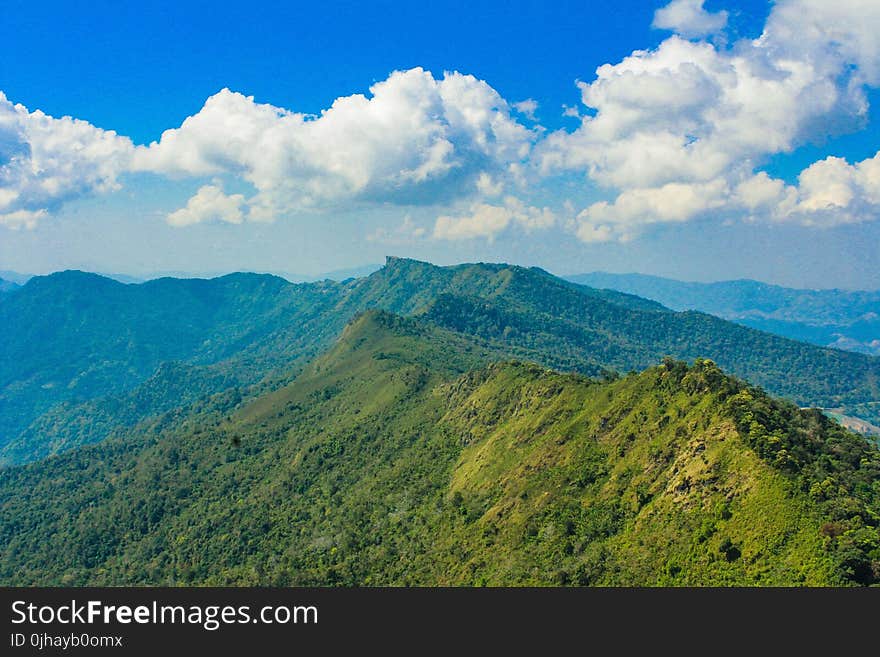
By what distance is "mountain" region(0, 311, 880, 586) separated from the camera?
196 ft

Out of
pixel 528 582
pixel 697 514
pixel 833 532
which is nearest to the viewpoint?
pixel 833 532

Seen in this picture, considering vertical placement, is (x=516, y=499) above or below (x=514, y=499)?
above

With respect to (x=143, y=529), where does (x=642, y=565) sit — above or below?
above

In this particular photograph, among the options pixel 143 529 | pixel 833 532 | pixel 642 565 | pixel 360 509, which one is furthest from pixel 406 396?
pixel 833 532

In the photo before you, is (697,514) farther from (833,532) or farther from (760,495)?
(833,532)

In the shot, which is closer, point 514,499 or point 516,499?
point 516,499

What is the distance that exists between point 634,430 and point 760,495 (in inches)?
1123

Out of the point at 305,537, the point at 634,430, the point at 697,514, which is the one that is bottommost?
the point at 305,537

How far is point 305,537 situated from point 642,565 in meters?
88.6

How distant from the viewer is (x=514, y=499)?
9538 cm

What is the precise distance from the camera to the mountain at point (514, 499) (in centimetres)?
5972

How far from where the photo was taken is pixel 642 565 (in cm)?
6462

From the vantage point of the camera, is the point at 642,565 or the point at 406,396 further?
the point at 406,396
